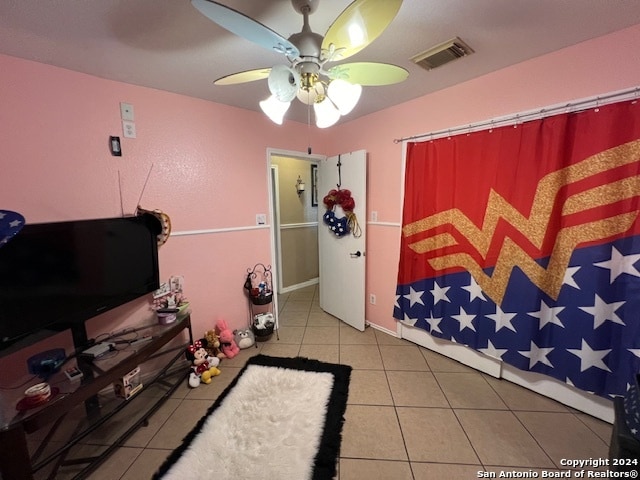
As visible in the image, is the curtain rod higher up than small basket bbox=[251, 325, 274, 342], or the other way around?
the curtain rod

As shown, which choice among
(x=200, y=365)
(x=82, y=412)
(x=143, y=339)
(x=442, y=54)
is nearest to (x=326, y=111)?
(x=442, y=54)

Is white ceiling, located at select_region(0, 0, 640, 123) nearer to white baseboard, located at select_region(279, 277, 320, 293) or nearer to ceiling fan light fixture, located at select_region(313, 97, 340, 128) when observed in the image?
ceiling fan light fixture, located at select_region(313, 97, 340, 128)

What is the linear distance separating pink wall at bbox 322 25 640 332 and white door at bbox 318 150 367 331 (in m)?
0.15

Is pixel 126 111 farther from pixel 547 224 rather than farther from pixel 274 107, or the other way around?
pixel 547 224

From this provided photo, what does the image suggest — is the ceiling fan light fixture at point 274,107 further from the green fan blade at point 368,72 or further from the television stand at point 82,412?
the television stand at point 82,412

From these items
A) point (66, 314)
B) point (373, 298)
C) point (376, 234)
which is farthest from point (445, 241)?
point (66, 314)

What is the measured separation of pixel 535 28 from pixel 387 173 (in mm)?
1381

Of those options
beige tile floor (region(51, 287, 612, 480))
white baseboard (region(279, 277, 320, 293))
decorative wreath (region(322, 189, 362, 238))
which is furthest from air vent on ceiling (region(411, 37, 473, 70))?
white baseboard (region(279, 277, 320, 293))

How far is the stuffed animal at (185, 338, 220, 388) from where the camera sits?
2012 mm

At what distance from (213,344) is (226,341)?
12 centimetres

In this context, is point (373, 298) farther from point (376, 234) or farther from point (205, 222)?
point (205, 222)

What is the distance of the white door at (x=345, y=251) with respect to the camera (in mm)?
2664

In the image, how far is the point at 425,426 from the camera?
5.29 feet

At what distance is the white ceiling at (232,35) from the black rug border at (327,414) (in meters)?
2.28
